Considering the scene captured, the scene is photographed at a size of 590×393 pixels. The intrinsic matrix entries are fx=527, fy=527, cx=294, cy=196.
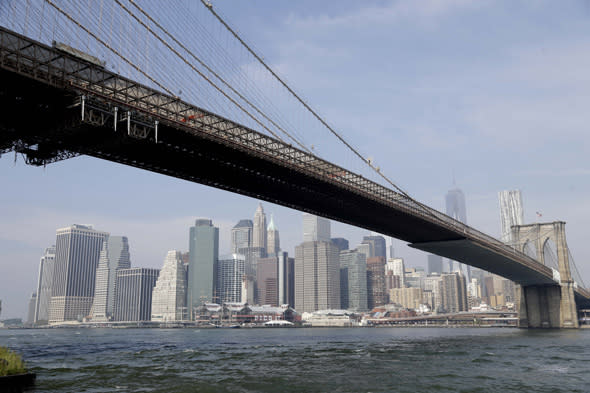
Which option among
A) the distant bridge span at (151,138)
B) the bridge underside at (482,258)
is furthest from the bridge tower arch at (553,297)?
the distant bridge span at (151,138)

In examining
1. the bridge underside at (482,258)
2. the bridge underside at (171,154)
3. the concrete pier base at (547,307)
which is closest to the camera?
the bridge underside at (171,154)

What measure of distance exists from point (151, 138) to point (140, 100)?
12.6 feet

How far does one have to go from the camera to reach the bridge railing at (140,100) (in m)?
26.1

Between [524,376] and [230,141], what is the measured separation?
23.3 meters

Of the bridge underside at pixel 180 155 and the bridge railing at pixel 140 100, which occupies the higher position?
the bridge railing at pixel 140 100

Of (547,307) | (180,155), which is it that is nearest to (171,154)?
(180,155)

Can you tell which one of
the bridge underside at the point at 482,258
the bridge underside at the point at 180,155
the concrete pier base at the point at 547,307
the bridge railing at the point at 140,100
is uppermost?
the bridge railing at the point at 140,100

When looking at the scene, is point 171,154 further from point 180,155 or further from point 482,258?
point 482,258

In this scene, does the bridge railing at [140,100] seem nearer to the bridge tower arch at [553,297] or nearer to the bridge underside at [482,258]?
A: the bridge underside at [482,258]

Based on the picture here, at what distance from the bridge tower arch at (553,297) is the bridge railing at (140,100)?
6340 cm

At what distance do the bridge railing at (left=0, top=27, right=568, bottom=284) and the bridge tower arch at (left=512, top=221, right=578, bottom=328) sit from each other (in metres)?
63.4

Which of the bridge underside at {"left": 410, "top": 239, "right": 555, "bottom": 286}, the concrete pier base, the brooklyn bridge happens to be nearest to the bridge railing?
the brooklyn bridge

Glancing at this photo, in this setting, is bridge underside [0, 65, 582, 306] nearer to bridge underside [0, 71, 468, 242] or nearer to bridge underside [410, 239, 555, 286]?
bridge underside [0, 71, 468, 242]

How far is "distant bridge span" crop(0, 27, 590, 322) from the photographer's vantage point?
27375 millimetres
